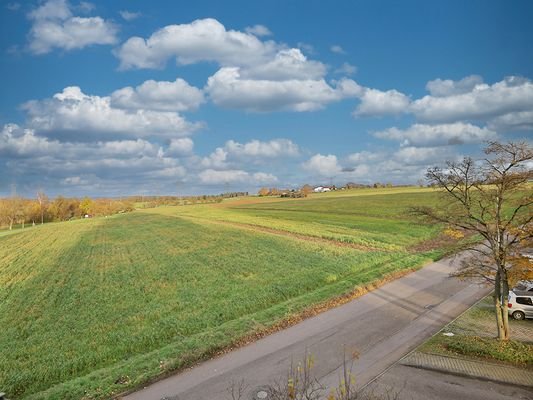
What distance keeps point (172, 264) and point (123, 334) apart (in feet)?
59.5

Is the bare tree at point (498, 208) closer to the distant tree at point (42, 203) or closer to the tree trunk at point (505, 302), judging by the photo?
the tree trunk at point (505, 302)

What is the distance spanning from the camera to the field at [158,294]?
675 inches

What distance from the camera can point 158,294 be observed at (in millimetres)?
28109

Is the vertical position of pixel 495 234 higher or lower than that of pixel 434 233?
higher

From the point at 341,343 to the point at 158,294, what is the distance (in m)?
14.9

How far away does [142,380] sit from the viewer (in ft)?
50.7

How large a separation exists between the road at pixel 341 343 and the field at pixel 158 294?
4.06ft

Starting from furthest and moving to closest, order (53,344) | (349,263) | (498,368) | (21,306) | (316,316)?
1. (349,263)
2. (21,306)
3. (316,316)
4. (53,344)
5. (498,368)

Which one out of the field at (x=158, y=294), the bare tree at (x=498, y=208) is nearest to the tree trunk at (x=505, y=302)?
the bare tree at (x=498, y=208)

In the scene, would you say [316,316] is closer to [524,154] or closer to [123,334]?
[123,334]

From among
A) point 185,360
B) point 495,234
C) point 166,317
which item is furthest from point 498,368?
point 166,317

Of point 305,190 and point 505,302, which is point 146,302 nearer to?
point 505,302

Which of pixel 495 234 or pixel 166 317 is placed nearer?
pixel 495 234

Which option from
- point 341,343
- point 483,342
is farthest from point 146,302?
point 483,342
